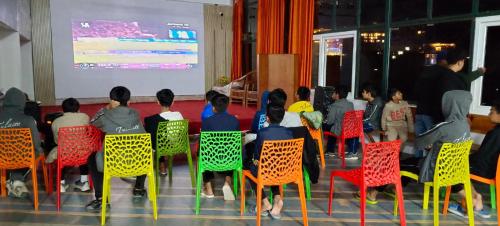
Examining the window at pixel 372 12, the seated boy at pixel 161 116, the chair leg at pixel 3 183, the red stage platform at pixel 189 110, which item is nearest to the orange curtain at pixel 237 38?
the red stage platform at pixel 189 110

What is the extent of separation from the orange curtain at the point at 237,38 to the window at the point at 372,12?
14.2 ft

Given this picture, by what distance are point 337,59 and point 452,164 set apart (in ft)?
15.5

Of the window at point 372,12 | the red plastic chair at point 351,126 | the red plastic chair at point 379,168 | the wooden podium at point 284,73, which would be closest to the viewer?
the red plastic chair at point 379,168

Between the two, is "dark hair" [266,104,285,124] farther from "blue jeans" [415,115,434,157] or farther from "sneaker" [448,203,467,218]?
"blue jeans" [415,115,434,157]

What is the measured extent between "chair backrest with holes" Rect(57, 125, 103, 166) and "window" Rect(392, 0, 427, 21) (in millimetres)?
4468

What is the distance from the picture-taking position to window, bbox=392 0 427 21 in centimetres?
539

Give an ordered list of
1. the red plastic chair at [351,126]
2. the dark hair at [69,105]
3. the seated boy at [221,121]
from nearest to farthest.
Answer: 1. the seated boy at [221,121]
2. the dark hair at [69,105]
3. the red plastic chair at [351,126]

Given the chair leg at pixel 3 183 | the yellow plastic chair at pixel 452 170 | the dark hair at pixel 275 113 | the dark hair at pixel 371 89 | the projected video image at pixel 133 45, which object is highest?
the projected video image at pixel 133 45

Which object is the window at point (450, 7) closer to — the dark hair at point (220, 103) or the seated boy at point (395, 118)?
the seated boy at point (395, 118)

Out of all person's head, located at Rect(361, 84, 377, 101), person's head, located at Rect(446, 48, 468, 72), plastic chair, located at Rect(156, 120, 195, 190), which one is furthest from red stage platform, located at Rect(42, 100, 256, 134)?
person's head, located at Rect(446, 48, 468, 72)

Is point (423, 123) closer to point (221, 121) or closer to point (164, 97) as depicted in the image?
point (221, 121)

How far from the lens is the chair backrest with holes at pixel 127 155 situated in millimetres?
2785

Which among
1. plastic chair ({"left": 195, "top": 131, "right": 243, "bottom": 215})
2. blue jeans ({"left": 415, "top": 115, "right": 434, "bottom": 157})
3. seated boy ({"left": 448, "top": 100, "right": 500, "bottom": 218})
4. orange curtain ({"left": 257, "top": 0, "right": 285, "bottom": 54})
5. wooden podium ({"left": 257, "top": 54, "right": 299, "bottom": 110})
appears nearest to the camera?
seated boy ({"left": 448, "top": 100, "right": 500, "bottom": 218})

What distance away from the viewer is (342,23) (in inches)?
272
